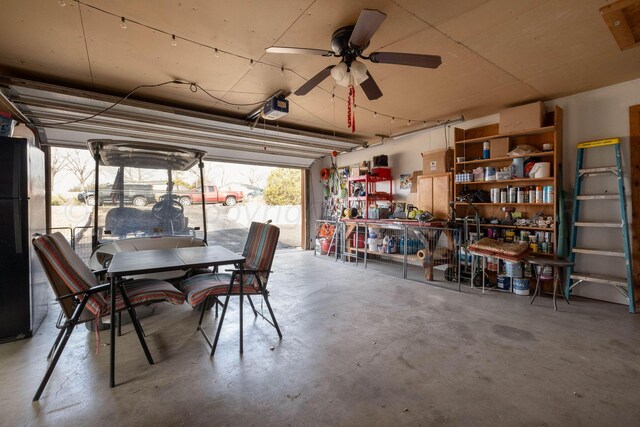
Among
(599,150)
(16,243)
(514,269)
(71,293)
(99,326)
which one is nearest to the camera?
(71,293)

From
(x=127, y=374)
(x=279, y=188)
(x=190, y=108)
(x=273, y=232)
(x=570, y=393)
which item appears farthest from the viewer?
(x=279, y=188)

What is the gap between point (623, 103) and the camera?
12.5ft

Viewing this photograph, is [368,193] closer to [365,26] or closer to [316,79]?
[316,79]

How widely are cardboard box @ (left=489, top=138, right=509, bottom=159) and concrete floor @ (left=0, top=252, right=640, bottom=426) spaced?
242 cm

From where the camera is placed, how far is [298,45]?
9.70ft

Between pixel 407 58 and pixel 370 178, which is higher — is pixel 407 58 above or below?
above

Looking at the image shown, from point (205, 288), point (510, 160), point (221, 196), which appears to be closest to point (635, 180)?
point (510, 160)

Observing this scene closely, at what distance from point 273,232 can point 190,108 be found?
3.15 meters

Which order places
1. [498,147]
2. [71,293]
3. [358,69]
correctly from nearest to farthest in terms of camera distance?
[71,293] → [358,69] → [498,147]

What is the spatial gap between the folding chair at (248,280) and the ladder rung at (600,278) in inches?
155

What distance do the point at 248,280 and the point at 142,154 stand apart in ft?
7.19

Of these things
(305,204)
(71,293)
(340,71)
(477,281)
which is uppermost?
(340,71)

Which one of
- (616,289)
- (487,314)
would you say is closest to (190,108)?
(487,314)

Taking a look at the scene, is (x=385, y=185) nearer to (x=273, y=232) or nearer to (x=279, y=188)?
(x=273, y=232)
